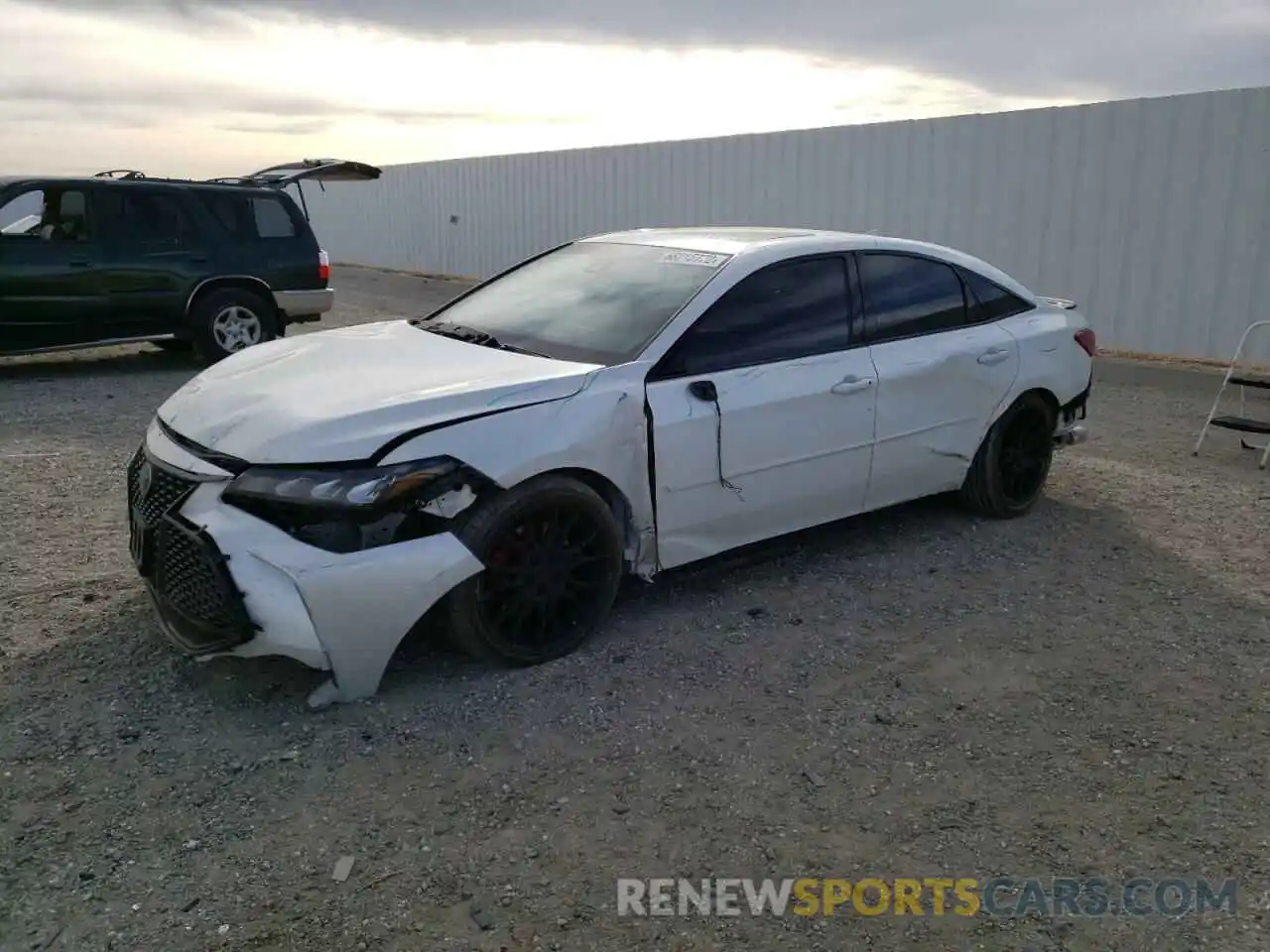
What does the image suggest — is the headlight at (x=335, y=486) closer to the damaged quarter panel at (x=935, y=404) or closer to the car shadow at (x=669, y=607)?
the car shadow at (x=669, y=607)

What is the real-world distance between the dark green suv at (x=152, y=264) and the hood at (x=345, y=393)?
19.5 ft

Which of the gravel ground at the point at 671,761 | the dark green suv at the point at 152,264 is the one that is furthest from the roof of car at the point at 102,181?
the gravel ground at the point at 671,761

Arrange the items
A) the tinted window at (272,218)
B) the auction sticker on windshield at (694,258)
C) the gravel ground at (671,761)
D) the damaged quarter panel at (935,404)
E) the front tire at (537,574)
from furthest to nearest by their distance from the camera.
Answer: the tinted window at (272,218), the damaged quarter panel at (935,404), the auction sticker on windshield at (694,258), the front tire at (537,574), the gravel ground at (671,761)

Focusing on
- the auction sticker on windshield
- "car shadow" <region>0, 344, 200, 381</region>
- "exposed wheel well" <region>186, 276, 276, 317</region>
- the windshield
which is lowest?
"car shadow" <region>0, 344, 200, 381</region>

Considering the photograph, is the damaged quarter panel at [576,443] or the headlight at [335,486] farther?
the damaged quarter panel at [576,443]

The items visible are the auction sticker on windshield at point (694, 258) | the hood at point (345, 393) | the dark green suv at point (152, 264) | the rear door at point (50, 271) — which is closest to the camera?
the hood at point (345, 393)

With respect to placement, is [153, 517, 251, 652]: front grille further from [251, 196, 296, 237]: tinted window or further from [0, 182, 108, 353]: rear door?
[251, 196, 296, 237]: tinted window

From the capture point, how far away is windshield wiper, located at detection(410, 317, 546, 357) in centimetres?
430

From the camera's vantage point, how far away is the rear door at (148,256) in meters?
9.49

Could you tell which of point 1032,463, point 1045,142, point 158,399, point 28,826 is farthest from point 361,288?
point 28,826

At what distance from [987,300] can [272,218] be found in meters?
7.62

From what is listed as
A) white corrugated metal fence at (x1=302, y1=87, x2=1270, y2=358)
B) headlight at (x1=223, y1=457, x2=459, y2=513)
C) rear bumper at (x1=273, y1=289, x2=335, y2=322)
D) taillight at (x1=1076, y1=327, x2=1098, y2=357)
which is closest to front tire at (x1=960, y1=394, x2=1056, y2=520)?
taillight at (x1=1076, y1=327, x2=1098, y2=357)

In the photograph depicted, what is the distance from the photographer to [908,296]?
510 cm

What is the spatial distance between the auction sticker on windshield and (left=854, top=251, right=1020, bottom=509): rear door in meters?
0.79
